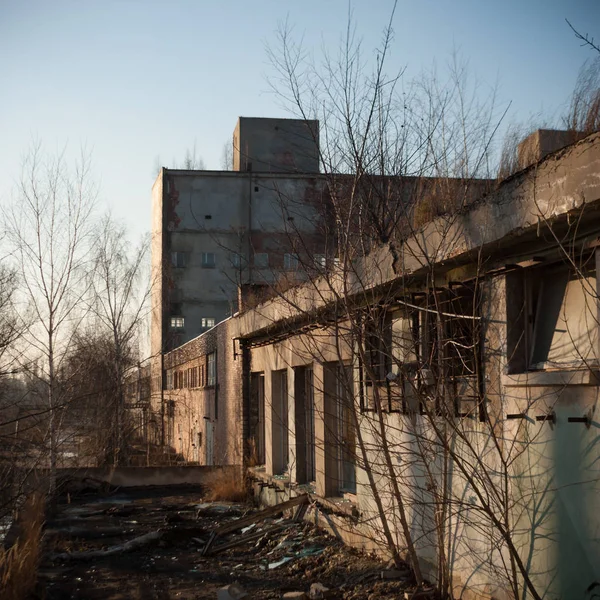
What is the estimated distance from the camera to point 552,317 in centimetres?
572

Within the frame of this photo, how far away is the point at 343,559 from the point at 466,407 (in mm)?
3023

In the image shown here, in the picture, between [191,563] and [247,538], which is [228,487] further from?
[191,563]

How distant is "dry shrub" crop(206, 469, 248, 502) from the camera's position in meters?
15.2

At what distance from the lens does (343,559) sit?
28.7 feet

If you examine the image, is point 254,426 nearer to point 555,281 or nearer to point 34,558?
point 34,558

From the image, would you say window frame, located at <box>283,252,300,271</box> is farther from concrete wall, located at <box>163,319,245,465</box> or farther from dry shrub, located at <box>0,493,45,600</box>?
dry shrub, located at <box>0,493,45,600</box>

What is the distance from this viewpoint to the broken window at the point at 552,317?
17.0 ft

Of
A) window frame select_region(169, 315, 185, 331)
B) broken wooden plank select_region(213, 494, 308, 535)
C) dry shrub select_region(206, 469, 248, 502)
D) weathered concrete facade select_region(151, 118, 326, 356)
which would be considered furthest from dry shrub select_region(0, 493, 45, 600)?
window frame select_region(169, 315, 185, 331)

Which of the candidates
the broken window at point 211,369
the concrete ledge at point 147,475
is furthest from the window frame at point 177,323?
the concrete ledge at point 147,475

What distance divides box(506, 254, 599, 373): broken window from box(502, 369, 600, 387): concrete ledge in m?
0.09

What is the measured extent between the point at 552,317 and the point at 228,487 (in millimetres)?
10784

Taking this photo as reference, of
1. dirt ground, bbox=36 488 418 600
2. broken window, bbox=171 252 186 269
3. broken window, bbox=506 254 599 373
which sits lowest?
dirt ground, bbox=36 488 418 600

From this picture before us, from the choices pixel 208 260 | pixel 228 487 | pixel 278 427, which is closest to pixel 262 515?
pixel 278 427

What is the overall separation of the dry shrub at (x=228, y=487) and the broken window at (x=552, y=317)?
10.1 meters
